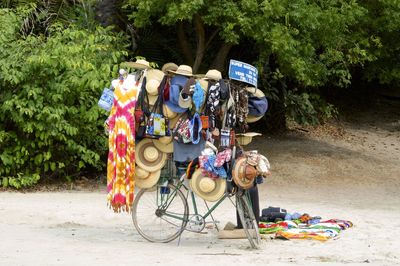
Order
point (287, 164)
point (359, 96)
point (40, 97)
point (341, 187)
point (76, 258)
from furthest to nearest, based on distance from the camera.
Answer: point (359, 96) < point (287, 164) < point (341, 187) < point (40, 97) < point (76, 258)

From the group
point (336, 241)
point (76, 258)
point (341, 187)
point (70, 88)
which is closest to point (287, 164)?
point (341, 187)

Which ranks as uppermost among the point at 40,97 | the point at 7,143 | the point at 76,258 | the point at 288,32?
the point at 288,32

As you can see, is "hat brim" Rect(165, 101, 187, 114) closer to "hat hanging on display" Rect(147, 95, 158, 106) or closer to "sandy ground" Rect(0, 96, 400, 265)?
"hat hanging on display" Rect(147, 95, 158, 106)

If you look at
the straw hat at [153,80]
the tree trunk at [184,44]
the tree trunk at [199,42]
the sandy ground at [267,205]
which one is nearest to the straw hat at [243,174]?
the sandy ground at [267,205]

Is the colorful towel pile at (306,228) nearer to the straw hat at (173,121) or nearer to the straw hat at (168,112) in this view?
the straw hat at (173,121)

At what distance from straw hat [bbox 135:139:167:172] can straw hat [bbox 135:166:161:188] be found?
0.06 meters

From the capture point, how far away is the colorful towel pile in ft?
28.7

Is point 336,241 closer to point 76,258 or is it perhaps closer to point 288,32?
point 76,258

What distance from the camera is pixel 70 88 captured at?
40.4 feet

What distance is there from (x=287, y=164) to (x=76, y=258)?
8.86 m

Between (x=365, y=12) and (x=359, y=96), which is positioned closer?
(x=365, y=12)

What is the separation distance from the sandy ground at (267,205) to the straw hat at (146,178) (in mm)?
648

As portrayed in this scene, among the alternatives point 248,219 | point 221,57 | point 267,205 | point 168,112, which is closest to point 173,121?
point 168,112

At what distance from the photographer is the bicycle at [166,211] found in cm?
849
